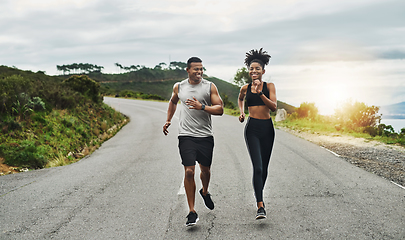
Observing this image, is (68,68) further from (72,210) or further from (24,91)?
(72,210)

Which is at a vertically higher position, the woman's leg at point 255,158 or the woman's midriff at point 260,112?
the woman's midriff at point 260,112

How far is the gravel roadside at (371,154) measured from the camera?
7.02 metres

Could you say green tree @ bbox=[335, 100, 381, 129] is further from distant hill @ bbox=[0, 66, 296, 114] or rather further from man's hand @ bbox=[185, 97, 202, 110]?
distant hill @ bbox=[0, 66, 296, 114]

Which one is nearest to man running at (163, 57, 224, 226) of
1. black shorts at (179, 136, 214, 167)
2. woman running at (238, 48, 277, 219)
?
black shorts at (179, 136, 214, 167)

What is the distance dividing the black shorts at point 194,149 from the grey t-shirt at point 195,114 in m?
0.07

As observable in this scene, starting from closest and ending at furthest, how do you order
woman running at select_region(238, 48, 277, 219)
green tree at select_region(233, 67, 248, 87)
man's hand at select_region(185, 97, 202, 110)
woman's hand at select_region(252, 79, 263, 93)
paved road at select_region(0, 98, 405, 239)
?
man's hand at select_region(185, 97, 202, 110)
paved road at select_region(0, 98, 405, 239)
woman's hand at select_region(252, 79, 263, 93)
woman running at select_region(238, 48, 277, 219)
green tree at select_region(233, 67, 248, 87)

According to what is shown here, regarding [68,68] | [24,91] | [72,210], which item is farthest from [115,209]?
[68,68]

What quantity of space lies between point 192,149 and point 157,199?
1616mm

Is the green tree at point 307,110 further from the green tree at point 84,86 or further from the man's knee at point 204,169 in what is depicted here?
the man's knee at point 204,169

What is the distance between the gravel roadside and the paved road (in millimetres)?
481

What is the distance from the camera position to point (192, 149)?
3982 mm

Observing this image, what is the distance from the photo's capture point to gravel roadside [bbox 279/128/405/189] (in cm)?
702

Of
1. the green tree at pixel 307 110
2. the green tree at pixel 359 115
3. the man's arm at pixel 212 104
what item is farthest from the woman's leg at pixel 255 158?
the green tree at pixel 307 110

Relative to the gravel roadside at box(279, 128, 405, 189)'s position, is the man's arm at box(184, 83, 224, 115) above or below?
above
